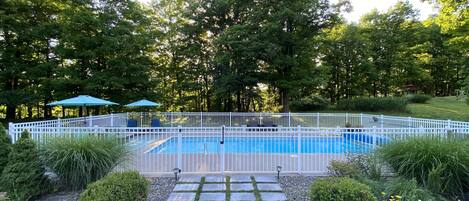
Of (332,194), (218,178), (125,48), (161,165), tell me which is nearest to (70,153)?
(161,165)

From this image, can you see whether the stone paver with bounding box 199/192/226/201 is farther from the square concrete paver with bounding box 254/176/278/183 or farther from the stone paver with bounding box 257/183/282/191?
the square concrete paver with bounding box 254/176/278/183

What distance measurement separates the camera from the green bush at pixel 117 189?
3449mm

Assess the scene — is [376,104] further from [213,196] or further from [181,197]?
[181,197]

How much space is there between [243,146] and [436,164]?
427 centimetres

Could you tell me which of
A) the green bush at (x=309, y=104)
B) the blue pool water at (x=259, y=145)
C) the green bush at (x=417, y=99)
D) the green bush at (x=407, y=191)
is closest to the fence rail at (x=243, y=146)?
the blue pool water at (x=259, y=145)

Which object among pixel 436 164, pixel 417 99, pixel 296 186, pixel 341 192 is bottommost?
pixel 296 186

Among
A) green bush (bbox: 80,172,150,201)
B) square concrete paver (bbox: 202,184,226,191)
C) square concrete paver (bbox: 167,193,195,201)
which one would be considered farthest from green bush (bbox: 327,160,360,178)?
green bush (bbox: 80,172,150,201)

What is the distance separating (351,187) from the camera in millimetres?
3525

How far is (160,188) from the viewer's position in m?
5.04

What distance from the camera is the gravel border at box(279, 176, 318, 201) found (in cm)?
455

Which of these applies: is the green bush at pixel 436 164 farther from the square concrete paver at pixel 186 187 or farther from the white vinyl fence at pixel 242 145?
the square concrete paver at pixel 186 187

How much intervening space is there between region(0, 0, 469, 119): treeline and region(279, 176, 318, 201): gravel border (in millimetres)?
10818

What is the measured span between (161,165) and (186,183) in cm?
120

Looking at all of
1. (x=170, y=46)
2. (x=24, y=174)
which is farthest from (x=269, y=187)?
(x=170, y=46)
